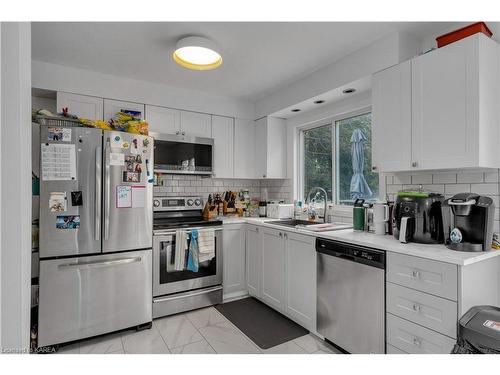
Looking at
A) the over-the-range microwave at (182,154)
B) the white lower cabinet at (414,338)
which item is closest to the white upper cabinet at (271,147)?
the over-the-range microwave at (182,154)

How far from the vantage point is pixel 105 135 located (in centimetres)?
236

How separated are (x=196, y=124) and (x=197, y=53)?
4.13ft

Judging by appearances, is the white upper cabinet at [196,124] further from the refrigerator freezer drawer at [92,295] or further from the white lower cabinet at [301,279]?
the white lower cabinet at [301,279]

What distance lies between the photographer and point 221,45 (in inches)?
90.8

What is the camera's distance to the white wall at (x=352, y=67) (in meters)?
2.13

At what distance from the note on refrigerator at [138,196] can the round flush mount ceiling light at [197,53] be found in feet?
3.68

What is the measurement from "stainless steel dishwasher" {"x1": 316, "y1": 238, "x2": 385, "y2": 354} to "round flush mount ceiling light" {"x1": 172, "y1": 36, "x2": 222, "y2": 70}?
1.70m

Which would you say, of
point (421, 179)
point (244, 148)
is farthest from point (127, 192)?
point (421, 179)

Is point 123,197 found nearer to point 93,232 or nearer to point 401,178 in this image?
point 93,232

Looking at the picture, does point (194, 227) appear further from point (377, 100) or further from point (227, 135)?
point (377, 100)

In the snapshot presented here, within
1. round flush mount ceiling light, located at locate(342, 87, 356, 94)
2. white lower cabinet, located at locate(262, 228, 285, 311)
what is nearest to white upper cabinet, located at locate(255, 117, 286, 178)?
white lower cabinet, located at locate(262, 228, 285, 311)

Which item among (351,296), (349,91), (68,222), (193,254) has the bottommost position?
(351,296)

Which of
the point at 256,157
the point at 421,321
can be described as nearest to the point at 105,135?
the point at 256,157

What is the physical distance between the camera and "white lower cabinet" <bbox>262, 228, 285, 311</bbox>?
2719 millimetres
